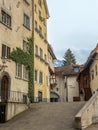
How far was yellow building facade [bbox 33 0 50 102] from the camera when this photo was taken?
42.3 meters

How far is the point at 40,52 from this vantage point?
4525 centimetres

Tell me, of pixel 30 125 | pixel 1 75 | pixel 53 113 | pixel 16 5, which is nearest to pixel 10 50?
pixel 1 75

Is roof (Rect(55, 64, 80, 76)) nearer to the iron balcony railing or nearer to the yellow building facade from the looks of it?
the yellow building facade

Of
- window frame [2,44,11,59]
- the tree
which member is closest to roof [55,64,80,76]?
the tree

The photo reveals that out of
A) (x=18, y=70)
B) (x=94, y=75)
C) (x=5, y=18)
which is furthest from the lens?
(x=94, y=75)

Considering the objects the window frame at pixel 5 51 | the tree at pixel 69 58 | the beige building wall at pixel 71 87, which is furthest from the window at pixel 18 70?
the tree at pixel 69 58

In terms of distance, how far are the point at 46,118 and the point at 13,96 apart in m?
8.49

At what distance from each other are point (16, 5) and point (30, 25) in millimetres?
4572

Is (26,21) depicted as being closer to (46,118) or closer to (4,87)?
(4,87)

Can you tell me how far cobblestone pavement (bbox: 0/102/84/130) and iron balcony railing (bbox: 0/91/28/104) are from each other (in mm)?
2349

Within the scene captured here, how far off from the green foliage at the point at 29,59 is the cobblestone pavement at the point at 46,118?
241 inches

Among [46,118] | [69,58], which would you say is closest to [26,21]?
[46,118]

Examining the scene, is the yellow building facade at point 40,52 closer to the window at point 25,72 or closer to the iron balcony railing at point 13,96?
the window at point 25,72

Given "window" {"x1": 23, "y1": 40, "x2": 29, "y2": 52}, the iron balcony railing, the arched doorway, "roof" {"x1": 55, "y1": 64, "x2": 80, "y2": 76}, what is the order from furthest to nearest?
1. "roof" {"x1": 55, "y1": 64, "x2": 80, "y2": 76}
2. "window" {"x1": 23, "y1": 40, "x2": 29, "y2": 52}
3. the arched doorway
4. the iron balcony railing
